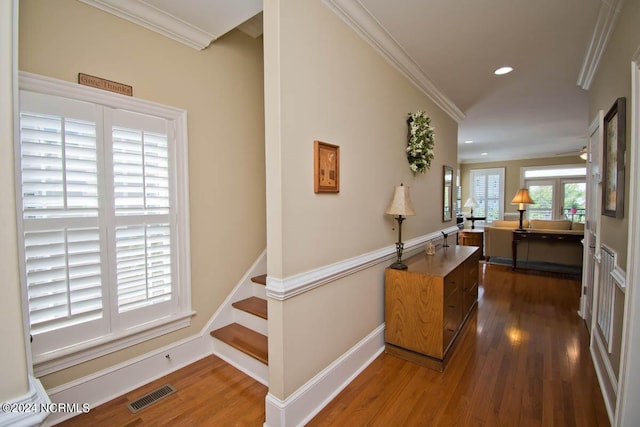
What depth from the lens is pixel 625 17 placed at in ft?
5.93

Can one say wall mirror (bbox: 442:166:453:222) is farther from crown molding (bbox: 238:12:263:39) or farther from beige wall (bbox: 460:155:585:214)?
beige wall (bbox: 460:155:585:214)

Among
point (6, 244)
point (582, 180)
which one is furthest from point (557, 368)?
point (582, 180)

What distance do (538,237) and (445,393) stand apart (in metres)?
4.48

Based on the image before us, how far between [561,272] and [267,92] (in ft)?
19.7

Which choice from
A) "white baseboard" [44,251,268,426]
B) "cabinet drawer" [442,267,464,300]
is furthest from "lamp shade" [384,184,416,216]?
"white baseboard" [44,251,268,426]

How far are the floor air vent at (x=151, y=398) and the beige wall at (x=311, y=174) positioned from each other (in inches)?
32.8

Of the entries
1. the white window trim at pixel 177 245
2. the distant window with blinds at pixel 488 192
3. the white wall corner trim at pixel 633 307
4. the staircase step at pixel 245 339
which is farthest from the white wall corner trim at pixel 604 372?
the distant window with blinds at pixel 488 192

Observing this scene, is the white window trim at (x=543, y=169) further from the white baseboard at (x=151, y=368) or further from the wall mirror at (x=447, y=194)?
the white baseboard at (x=151, y=368)

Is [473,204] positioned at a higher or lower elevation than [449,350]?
higher

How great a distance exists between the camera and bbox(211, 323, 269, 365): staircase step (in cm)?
205

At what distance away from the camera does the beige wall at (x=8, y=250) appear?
26.7 inches

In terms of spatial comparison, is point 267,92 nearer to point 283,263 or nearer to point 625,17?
point 283,263

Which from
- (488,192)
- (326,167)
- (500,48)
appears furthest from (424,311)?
(488,192)

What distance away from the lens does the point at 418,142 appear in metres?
2.89
